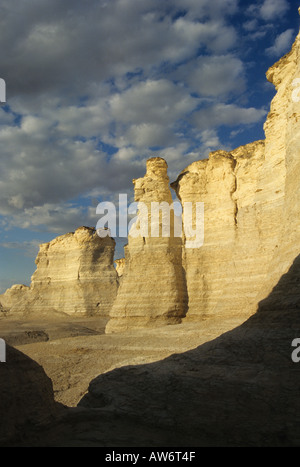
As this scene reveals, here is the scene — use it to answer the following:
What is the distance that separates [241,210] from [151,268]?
22.9 feet

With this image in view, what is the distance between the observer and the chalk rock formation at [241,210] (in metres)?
17.3

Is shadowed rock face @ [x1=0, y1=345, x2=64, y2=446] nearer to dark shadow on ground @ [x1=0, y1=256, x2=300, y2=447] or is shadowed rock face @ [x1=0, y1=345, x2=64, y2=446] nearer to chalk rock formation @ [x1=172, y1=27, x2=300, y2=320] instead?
dark shadow on ground @ [x1=0, y1=256, x2=300, y2=447]

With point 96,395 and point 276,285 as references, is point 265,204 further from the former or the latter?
point 96,395

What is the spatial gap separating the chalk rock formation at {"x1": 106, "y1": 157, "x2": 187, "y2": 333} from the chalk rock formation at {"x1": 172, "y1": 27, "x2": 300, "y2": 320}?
104 centimetres

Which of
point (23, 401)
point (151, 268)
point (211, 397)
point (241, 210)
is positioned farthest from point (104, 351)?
point (23, 401)

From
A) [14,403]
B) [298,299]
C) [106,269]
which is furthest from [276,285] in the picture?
[106,269]

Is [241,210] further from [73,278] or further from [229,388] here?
[73,278]

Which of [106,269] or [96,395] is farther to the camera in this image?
[106,269]

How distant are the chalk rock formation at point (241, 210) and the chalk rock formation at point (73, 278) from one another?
18228 mm

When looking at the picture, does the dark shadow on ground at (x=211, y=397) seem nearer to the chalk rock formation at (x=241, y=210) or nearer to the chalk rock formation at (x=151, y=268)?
the chalk rock formation at (x=241, y=210)

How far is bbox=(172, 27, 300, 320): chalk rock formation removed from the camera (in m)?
17.3

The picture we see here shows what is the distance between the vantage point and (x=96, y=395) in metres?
8.26

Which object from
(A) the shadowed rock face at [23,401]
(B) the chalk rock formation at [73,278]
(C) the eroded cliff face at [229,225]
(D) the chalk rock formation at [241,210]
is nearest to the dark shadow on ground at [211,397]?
(A) the shadowed rock face at [23,401]

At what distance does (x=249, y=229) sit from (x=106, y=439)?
596 inches
